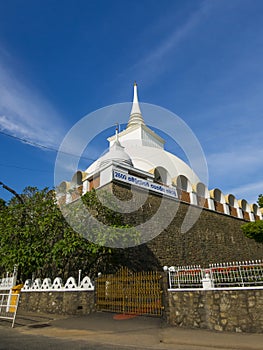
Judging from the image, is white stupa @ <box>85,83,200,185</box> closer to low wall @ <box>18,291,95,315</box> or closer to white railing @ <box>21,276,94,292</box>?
white railing @ <box>21,276,94,292</box>

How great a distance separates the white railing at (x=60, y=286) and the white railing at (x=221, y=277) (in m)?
3.18

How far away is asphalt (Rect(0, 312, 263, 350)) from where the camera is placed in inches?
177

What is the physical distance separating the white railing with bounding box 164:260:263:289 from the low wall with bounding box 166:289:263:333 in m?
0.16

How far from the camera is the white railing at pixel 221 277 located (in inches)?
225

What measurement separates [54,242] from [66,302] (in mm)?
3246

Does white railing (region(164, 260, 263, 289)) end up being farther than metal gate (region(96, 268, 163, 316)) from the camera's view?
No

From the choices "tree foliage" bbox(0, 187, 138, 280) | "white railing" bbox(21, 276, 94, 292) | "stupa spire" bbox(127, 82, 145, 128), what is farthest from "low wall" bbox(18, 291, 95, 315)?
"stupa spire" bbox(127, 82, 145, 128)

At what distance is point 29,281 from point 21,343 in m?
6.66

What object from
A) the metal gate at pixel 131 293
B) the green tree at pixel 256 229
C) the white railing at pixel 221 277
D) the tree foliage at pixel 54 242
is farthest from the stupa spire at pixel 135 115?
the white railing at pixel 221 277

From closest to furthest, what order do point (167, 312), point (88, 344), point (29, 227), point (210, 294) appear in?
point (88, 344) < point (210, 294) < point (167, 312) < point (29, 227)

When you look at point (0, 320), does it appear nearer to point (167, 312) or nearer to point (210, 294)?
point (167, 312)

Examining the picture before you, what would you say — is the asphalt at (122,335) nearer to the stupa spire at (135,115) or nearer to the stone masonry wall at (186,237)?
the stone masonry wall at (186,237)

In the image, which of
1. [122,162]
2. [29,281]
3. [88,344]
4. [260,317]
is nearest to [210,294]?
[260,317]

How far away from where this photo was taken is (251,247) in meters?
19.7
